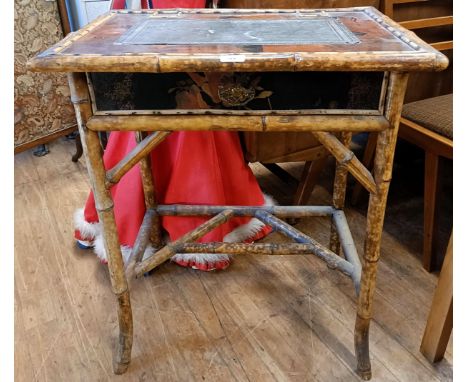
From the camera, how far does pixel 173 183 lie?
4.76 ft

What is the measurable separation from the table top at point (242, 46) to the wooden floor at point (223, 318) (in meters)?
0.79

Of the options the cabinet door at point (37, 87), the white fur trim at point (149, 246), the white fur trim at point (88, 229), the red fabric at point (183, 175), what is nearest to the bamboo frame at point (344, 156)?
the red fabric at point (183, 175)

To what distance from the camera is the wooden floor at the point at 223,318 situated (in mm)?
1144

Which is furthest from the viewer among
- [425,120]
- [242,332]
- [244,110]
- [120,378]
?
[425,120]

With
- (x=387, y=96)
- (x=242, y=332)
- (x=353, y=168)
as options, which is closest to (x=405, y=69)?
(x=387, y=96)

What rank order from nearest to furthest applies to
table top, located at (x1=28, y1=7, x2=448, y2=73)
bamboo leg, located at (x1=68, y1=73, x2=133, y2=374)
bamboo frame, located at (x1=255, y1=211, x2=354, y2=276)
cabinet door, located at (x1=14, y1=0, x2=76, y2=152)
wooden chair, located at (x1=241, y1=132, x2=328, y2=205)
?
table top, located at (x1=28, y1=7, x2=448, y2=73) → bamboo leg, located at (x1=68, y1=73, x2=133, y2=374) → bamboo frame, located at (x1=255, y1=211, x2=354, y2=276) → wooden chair, located at (x1=241, y1=132, x2=328, y2=205) → cabinet door, located at (x1=14, y1=0, x2=76, y2=152)

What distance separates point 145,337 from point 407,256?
3.04 ft

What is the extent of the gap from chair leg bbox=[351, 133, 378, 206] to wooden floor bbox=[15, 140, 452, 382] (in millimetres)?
136

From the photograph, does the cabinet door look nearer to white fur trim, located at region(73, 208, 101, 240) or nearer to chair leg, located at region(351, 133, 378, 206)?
white fur trim, located at region(73, 208, 101, 240)

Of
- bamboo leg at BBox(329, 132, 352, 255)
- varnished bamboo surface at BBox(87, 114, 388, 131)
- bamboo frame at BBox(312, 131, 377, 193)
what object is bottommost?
bamboo leg at BBox(329, 132, 352, 255)

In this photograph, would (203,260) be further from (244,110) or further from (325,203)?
(244,110)

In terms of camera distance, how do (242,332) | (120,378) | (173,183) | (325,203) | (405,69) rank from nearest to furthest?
(405,69), (120,378), (242,332), (173,183), (325,203)

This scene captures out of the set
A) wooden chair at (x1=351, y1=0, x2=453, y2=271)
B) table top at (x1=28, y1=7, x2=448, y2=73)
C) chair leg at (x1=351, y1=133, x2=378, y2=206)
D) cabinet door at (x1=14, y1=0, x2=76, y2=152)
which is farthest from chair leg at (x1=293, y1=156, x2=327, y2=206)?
cabinet door at (x1=14, y1=0, x2=76, y2=152)

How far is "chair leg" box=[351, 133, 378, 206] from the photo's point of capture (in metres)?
1.62
